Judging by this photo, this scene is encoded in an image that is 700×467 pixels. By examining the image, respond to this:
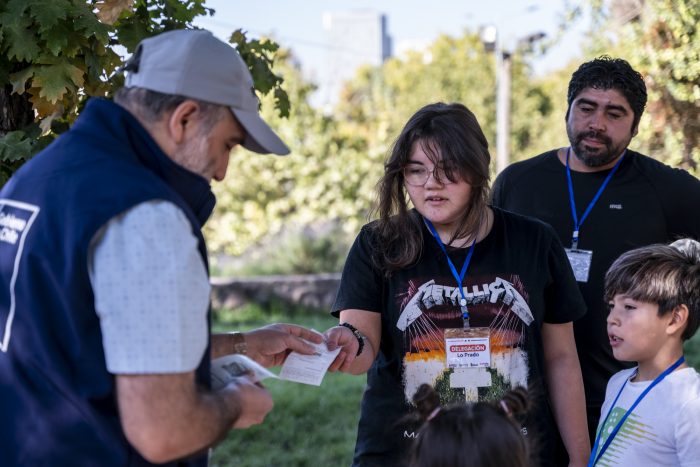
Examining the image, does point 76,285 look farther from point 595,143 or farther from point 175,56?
point 595,143

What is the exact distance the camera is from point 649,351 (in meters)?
2.97

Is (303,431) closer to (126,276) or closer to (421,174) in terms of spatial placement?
(421,174)

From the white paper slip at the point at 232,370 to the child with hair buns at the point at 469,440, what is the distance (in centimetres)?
41

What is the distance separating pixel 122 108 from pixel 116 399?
2.05 ft

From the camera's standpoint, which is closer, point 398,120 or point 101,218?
point 101,218

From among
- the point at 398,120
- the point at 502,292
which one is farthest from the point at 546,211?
the point at 398,120

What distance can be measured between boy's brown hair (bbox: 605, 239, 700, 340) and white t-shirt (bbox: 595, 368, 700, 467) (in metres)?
0.22

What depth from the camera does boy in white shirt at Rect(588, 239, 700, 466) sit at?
2.79 m

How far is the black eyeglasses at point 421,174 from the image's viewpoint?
2781 mm

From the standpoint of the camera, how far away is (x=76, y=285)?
176cm

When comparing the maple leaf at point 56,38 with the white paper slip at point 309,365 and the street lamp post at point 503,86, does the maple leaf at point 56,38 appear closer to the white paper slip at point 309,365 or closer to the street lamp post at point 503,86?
the white paper slip at point 309,365

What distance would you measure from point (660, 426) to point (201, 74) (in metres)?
1.81

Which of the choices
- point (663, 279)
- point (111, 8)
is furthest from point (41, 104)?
point (663, 279)

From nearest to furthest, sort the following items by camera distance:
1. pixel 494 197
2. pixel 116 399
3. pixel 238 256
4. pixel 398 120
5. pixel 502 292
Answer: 1. pixel 116 399
2. pixel 502 292
3. pixel 494 197
4. pixel 238 256
5. pixel 398 120
